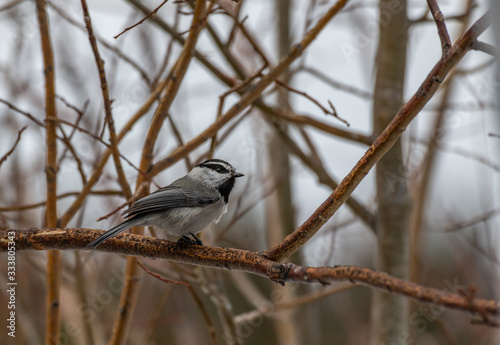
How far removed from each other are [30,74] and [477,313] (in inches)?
170

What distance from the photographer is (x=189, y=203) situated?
2.31 m

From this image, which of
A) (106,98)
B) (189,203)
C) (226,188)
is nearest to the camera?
(106,98)

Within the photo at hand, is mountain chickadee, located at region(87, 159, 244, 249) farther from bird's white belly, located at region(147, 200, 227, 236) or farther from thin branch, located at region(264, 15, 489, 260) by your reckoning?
thin branch, located at region(264, 15, 489, 260)

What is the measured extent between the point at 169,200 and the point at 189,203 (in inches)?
4.0

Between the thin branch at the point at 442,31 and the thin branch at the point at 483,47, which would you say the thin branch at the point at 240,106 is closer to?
the thin branch at the point at 442,31

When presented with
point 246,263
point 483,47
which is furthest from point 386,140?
point 246,263

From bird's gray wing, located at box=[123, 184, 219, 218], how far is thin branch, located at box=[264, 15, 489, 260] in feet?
2.47

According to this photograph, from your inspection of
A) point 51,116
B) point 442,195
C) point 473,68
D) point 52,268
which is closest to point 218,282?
point 52,268

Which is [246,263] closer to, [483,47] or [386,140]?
[386,140]

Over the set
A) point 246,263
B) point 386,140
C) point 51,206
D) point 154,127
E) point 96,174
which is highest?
point 154,127

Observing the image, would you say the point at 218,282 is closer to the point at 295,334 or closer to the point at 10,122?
the point at 295,334

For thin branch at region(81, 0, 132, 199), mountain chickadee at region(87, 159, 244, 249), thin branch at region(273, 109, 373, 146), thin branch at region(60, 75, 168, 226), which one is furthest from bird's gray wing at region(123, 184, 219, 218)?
thin branch at region(273, 109, 373, 146)

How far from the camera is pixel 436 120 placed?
151 inches

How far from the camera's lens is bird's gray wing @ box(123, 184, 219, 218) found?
2078mm
